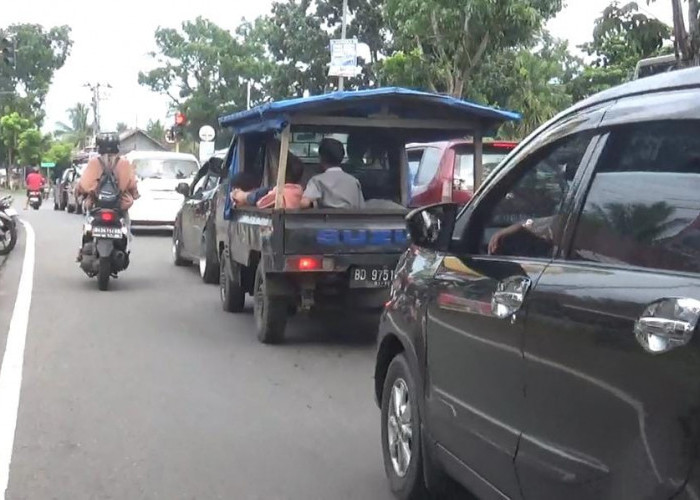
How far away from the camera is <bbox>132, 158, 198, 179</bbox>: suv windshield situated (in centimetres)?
2186

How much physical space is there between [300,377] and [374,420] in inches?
54.0

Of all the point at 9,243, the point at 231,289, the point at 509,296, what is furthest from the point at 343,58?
the point at 509,296

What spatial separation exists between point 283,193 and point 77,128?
11880 centimetres

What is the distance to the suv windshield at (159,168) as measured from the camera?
21.9 metres

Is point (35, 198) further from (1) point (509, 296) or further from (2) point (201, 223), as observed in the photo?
(1) point (509, 296)

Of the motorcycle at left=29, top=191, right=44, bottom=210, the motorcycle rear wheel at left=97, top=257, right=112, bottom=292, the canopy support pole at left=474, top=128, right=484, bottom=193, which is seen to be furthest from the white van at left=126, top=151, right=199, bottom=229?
the motorcycle at left=29, top=191, right=44, bottom=210

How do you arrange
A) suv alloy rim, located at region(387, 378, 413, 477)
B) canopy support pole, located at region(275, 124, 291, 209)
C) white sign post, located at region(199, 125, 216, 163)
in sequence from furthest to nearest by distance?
white sign post, located at region(199, 125, 216, 163)
canopy support pole, located at region(275, 124, 291, 209)
suv alloy rim, located at region(387, 378, 413, 477)

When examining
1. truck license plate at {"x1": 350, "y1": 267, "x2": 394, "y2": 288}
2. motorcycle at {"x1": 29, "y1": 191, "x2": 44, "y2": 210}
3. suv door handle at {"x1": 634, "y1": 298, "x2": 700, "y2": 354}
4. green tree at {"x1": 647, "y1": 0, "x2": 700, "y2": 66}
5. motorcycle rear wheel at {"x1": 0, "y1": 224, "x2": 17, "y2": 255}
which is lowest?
motorcycle at {"x1": 29, "y1": 191, "x2": 44, "y2": 210}

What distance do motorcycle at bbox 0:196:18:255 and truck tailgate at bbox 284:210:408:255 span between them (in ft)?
30.3

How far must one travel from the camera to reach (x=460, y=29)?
21.4m

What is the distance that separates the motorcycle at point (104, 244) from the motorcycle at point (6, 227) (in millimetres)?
4354

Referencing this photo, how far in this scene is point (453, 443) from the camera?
14.0ft

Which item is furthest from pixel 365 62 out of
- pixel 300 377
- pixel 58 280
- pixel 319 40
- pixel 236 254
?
pixel 300 377

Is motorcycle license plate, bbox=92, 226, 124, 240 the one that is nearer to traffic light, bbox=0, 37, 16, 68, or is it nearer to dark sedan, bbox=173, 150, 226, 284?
dark sedan, bbox=173, 150, 226, 284
